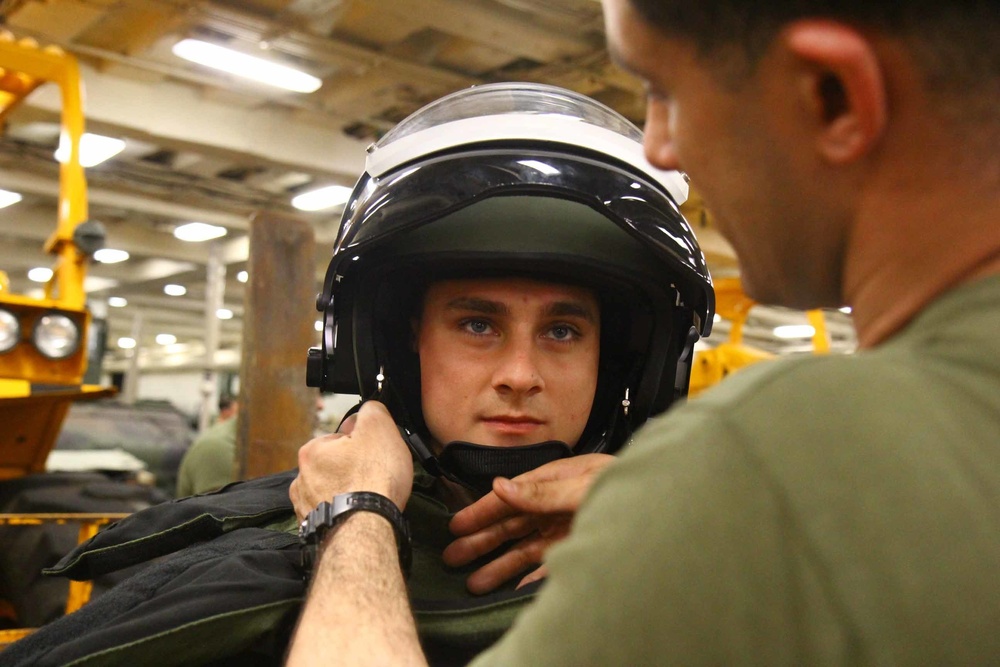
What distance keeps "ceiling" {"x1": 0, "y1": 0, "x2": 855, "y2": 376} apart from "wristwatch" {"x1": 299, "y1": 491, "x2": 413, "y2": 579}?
404 centimetres

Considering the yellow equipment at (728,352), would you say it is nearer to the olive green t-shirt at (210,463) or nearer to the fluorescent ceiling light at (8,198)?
the olive green t-shirt at (210,463)

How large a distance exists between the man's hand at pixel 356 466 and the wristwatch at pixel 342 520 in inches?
1.6

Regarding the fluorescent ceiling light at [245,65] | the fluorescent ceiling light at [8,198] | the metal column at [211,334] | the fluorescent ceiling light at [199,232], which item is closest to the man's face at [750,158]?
the fluorescent ceiling light at [245,65]

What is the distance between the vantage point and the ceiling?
5.25m

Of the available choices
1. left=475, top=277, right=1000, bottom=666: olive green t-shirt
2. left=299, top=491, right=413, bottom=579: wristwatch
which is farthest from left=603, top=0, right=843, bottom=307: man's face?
left=299, top=491, right=413, bottom=579: wristwatch

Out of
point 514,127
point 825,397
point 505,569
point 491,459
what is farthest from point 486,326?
point 825,397

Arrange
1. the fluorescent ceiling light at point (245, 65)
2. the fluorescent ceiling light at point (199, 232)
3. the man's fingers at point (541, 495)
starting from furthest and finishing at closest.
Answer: the fluorescent ceiling light at point (199, 232) → the fluorescent ceiling light at point (245, 65) → the man's fingers at point (541, 495)

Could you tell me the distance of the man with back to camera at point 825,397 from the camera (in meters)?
0.48

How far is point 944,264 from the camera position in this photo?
0.59 meters

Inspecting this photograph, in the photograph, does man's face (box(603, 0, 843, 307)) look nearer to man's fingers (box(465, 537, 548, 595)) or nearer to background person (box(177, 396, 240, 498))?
man's fingers (box(465, 537, 548, 595))

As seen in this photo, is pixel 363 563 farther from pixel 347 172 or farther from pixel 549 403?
pixel 347 172

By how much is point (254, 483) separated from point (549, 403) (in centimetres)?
63

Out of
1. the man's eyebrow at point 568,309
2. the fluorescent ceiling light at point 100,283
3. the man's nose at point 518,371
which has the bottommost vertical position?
the man's nose at point 518,371

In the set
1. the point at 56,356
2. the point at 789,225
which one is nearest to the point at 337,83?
the point at 56,356
